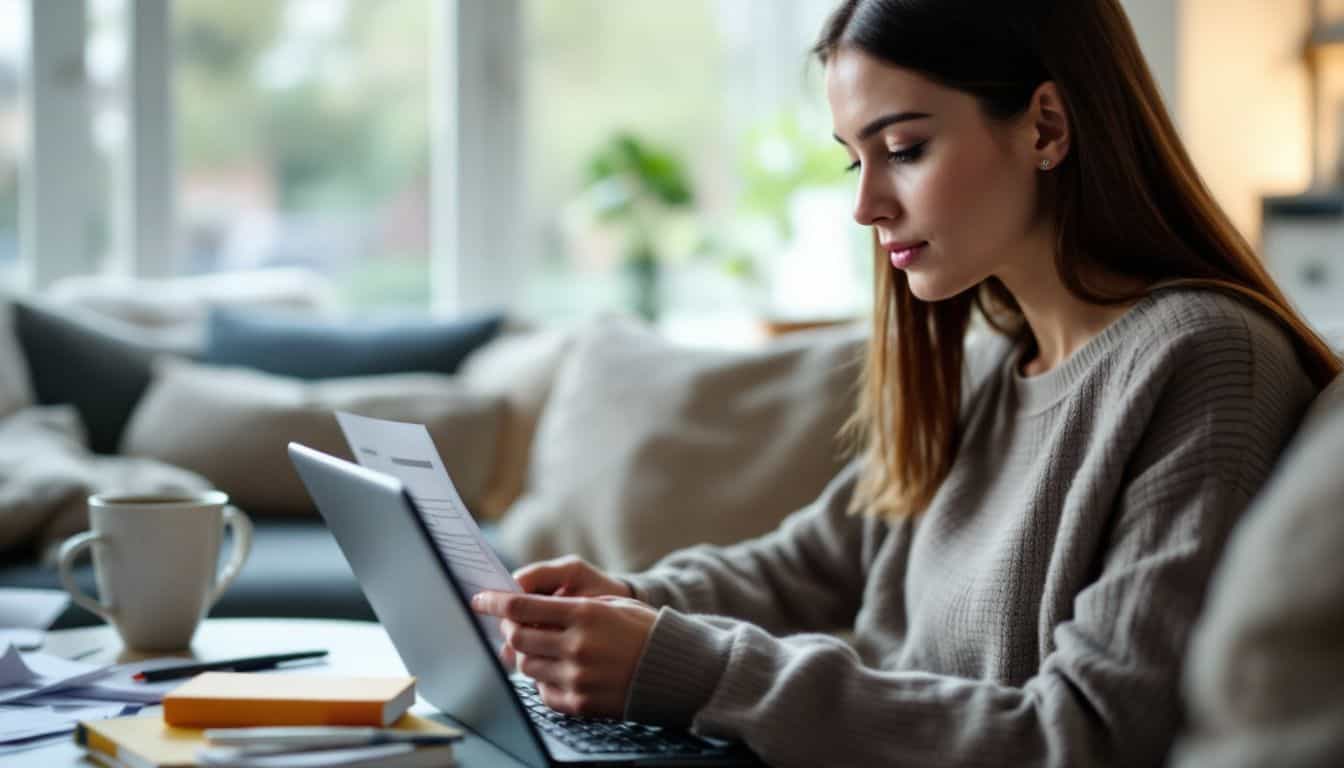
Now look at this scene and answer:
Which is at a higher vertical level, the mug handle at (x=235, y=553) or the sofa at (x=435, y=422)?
the mug handle at (x=235, y=553)

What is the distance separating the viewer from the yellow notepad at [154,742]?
0.84 m

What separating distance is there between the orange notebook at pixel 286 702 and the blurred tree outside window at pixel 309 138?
9.55 feet

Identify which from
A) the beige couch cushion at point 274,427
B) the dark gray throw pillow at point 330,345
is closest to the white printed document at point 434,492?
the beige couch cushion at point 274,427

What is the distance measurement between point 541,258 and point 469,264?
22cm

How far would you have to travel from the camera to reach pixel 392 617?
1.04 m

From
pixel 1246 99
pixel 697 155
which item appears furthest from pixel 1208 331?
pixel 697 155

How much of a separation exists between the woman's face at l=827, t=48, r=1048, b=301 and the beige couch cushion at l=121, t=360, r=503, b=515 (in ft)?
5.01

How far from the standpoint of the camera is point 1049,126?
3.84 feet

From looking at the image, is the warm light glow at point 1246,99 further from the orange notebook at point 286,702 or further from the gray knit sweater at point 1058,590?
the orange notebook at point 286,702

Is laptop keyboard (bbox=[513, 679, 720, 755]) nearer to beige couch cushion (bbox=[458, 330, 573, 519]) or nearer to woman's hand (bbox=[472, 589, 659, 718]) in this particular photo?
woman's hand (bbox=[472, 589, 659, 718])

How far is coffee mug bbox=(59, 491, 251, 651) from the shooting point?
46.7 inches

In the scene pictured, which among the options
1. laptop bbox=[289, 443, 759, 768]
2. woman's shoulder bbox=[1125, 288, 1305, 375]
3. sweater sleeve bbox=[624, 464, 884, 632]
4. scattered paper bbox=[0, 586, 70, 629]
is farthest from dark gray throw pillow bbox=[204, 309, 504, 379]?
woman's shoulder bbox=[1125, 288, 1305, 375]

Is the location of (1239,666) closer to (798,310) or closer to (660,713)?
(660,713)

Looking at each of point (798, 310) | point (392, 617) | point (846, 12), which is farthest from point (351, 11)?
point (392, 617)
